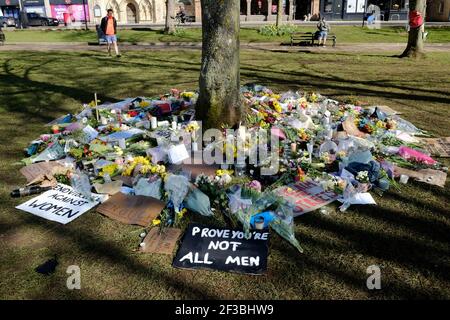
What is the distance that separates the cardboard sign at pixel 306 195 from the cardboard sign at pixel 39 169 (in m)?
2.66

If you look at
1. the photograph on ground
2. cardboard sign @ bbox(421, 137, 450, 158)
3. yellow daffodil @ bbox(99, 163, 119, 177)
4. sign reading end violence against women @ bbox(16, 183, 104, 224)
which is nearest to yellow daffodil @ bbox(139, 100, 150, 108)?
the photograph on ground

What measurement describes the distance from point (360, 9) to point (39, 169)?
45.1m

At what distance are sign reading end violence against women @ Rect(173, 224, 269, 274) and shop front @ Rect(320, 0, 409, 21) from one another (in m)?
44.0

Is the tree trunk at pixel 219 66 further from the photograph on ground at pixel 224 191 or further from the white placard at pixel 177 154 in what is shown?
the white placard at pixel 177 154

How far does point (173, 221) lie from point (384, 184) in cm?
238

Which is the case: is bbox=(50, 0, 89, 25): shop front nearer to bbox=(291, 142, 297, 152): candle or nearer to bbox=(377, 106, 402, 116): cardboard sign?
bbox=(377, 106, 402, 116): cardboard sign

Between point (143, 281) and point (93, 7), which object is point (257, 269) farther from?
point (93, 7)

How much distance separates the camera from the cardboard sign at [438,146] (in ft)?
16.7

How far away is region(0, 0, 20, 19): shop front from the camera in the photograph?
46594 millimetres

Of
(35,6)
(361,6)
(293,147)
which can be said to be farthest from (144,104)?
(35,6)

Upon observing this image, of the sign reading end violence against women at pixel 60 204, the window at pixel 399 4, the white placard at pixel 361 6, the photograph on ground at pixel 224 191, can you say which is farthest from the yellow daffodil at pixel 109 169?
the window at pixel 399 4

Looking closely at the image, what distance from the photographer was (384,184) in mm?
4102

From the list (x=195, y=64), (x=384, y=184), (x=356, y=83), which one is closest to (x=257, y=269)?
(x=384, y=184)

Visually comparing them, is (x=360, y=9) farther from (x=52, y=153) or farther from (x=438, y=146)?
(x=52, y=153)
